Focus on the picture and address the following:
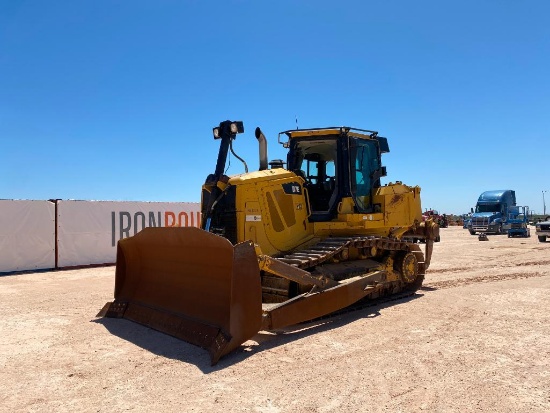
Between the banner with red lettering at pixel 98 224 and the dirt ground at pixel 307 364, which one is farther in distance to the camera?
the banner with red lettering at pixel 98 224

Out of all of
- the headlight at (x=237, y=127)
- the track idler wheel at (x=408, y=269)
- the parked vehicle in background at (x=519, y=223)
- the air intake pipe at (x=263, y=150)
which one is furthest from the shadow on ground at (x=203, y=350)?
the parked vehicle in background at (x=519, y=223)

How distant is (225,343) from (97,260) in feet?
39.1

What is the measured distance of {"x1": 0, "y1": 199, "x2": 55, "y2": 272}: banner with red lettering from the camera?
13.8 meters

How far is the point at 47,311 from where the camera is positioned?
8.17 metres

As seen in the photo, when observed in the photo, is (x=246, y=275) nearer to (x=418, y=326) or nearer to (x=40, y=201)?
(x=418, y=326)

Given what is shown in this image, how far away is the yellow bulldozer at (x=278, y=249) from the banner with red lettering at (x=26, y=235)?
809 cm

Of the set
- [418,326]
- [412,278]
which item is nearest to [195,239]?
[418,326]

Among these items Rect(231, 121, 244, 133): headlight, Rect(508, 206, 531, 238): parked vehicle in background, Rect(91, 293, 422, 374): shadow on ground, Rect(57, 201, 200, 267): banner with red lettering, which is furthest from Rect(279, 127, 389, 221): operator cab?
Rect(508, 206, 531, 238): parked vehicle in background

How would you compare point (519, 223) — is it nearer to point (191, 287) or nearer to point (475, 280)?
point (475, 280)

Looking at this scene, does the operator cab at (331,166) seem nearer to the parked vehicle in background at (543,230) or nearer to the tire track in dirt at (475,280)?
the tire track in dirt at (475,280)

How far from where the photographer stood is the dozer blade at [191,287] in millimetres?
5418

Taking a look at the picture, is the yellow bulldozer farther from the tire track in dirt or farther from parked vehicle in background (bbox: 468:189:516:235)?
parked vehicle in background (bbox: 468:189:516:235)

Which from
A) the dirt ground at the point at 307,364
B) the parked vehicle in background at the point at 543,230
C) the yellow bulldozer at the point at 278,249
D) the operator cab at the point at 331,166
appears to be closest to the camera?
the dirt ground at the point at 307,364

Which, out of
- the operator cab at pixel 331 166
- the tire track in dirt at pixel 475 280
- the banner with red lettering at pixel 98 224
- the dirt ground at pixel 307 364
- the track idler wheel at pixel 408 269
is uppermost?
the operator cab at pixel 331 166
